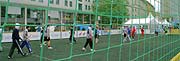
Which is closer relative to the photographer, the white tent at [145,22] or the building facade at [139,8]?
the building facade at [139,8]

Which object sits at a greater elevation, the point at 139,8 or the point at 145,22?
the point at 139,8

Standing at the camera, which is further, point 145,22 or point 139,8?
point 145,22

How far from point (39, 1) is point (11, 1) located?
297 millimetres

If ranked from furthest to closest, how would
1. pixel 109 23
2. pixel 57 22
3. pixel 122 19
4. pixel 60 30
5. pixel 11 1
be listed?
pixel 122 19, pixel 109 23, pixel 60 30, pixel 57 22, pixel 11 1

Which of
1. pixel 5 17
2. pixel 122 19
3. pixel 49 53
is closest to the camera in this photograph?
pixel 5 17

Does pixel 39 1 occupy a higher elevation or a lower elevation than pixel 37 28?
higher

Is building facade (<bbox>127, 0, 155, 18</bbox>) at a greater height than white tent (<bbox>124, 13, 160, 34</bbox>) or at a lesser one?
greater

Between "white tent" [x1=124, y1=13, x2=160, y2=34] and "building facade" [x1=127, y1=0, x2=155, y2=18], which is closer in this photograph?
"building facade" [x1=127, y1=0, x2=155, y2=18]

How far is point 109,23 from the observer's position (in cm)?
435

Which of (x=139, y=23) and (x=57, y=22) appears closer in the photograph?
(x=57, y=22)

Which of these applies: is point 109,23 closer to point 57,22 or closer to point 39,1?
point 57,22

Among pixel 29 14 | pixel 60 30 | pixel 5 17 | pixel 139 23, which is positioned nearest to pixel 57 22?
pixel 60 30

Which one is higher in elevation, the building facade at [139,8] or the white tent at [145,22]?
the building facade at [139,8]

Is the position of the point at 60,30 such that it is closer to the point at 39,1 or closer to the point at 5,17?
the point at 39,1
